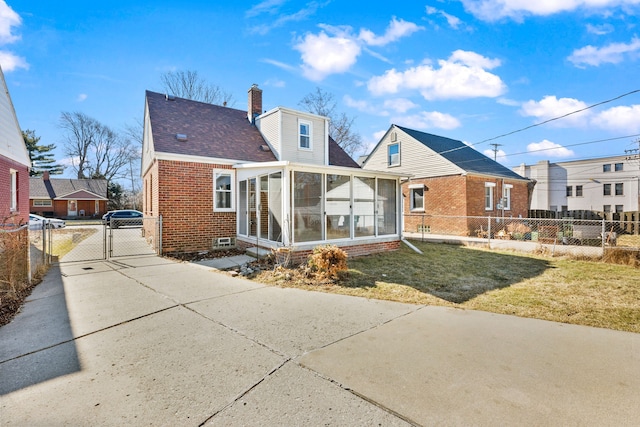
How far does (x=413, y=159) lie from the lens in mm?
18547

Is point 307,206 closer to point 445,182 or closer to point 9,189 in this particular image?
point 445,182

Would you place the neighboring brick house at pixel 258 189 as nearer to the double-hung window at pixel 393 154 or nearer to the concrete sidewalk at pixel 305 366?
the concrete sidewalk at pixel 305 366

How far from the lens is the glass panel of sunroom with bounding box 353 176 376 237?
31.4ft

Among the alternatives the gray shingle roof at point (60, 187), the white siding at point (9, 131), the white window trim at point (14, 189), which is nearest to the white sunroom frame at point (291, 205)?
the white siding at point (9, 131)

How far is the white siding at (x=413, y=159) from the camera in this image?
675 inches

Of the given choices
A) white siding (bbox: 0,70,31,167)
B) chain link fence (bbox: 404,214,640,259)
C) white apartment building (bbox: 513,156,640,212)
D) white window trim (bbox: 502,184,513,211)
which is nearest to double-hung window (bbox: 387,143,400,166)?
chain link fence (bbox: 404,214,640,259)

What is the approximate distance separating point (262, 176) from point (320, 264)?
3.92 m

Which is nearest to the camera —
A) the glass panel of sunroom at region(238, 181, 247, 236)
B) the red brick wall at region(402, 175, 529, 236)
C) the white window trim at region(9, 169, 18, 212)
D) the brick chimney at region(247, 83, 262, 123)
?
the glass panel of sunroom at region(238, 181, 247, 236)

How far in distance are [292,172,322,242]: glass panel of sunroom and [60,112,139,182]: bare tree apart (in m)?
44.9

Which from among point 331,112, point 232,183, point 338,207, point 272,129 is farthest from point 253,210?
point 331,112

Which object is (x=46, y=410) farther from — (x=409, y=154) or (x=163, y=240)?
(x=409, y=154)

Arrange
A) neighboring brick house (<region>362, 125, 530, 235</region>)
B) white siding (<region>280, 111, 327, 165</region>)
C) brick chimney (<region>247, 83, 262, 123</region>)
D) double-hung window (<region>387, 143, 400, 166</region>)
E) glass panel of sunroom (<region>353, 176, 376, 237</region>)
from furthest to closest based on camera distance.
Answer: double-hung window (<region>387, 143, 400, 166</region>) < neighboring brick house (<region>362, 125, 530, 235</region>) < brick chimney (<region>247, 83, 262, 123</region>) < white siding (<region>280, 111, 327, 165</region>) < glass panel of sunroom (<region>353, 176, 376, 237</region>)

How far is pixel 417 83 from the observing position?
44.9ft

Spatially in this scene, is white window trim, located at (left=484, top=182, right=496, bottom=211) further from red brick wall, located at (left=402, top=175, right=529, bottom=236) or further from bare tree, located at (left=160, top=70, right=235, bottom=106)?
bare tree, located at (left=160, top=70, right=235, bottom=106)
